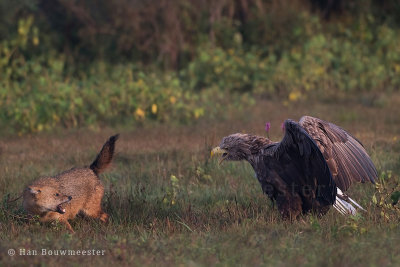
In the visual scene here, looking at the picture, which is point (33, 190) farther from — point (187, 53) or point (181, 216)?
point (187, 53)

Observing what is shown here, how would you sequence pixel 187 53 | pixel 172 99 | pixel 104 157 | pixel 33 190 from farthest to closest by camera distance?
pixel 187 53, pixel 172 99, pixel 104 157, pixel 33 190

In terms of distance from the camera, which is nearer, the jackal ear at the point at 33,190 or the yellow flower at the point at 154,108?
the jackal ear at the point at 33,190

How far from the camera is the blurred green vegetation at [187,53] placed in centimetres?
1080

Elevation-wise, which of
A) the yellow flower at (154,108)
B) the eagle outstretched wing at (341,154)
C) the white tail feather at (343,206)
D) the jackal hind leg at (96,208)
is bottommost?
the jackal hind leg at (96,208)

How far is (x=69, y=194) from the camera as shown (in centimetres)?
566

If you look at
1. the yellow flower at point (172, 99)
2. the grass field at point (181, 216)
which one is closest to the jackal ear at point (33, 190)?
the grass field at point (181, 216)

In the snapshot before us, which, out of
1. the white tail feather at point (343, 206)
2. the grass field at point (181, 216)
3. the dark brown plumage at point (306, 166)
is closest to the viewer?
the grass field at point (181, 216)

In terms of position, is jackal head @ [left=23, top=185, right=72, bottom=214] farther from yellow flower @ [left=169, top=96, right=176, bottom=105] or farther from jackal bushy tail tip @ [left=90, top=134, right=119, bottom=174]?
yellow flower @ [left=169, top=96, right=176, bottom=105]

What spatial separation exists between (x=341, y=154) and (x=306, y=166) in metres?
0.49

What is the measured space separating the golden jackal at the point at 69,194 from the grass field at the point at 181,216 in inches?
4.9

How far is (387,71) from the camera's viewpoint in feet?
46.5

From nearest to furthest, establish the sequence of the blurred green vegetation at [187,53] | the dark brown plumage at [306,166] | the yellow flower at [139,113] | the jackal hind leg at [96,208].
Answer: the dark brown plumage at [306,166] → the jackal hind leg at [96,208] → the yellow flower at [139,113] → the blurred green vegetation at [187,53]

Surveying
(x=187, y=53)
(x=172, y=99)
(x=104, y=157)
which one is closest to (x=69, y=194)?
(x=104, y=157)

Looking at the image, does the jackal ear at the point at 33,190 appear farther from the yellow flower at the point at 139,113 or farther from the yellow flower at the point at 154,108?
the yellow flower at the point at 154,108
